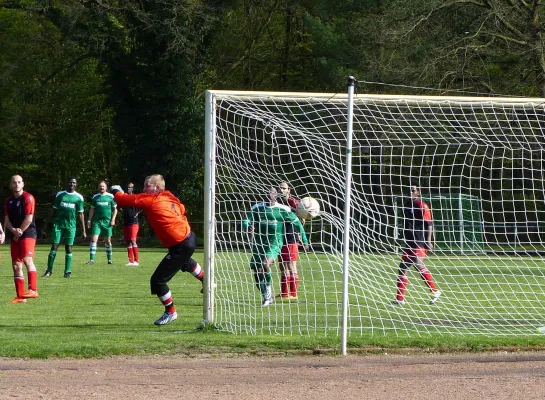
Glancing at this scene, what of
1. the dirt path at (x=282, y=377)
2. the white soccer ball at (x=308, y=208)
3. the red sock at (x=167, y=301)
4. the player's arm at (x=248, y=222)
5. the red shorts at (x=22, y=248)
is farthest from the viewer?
the red shorts at (x=22, y=248)

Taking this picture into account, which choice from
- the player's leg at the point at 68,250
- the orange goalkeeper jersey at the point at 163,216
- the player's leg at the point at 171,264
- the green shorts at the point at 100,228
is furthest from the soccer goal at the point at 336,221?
the green shorts at the point at 100,228

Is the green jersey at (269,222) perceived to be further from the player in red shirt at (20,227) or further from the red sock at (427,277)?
the player in red shirt at (20,227)

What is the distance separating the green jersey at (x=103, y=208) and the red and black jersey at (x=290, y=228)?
9.55m

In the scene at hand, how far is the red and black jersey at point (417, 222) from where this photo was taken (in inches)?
536

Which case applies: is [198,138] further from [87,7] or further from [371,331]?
[371,331]

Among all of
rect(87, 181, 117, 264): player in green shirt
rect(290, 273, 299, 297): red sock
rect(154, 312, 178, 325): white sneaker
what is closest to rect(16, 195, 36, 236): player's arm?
rect(154, 312, 178, 325): white sneaker

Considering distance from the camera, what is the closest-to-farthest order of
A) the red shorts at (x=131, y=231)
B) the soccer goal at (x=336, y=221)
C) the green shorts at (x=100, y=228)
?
the soccer goal at (x=336, y=221), the green shorts at (x=100, y=228), the red shorts at (x=131, y=231)

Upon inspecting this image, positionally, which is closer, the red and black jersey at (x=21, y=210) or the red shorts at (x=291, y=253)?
the red shorts at (x=291, y=253)

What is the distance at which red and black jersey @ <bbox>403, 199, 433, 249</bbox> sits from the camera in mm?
13617

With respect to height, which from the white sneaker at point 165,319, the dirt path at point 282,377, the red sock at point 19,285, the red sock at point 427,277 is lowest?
the dirt path at point 282,377

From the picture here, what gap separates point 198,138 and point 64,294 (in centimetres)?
2752

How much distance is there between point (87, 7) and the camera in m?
39.4

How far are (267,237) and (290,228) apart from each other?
1049 mm

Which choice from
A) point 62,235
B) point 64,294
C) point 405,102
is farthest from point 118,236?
point 405,102
